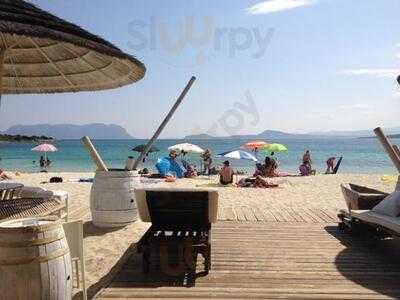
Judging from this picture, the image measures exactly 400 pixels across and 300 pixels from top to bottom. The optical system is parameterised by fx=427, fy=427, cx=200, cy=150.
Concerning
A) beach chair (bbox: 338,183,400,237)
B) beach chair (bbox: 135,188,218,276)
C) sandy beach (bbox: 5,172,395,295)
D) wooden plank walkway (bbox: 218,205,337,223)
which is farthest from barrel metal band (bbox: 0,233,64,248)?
wooden plank walkway (bbox: 218,205,337,223)

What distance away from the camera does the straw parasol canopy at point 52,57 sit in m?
4.23

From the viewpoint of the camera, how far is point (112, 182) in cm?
772

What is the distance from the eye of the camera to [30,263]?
330 cm

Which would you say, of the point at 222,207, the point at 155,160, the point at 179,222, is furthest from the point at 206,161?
the point at 155,160

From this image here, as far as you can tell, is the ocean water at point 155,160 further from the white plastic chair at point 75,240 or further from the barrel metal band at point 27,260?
the barrel metal band at point 27,260

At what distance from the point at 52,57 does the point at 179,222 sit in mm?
3288

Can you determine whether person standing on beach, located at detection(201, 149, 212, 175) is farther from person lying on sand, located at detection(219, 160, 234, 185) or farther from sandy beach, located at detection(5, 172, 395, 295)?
person lying on sand, located at detection(219, 160, 234, 185)

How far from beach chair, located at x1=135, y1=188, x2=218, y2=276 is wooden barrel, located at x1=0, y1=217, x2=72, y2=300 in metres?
1.76

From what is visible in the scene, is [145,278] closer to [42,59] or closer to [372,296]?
[372,296]

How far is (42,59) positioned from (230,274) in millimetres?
4525

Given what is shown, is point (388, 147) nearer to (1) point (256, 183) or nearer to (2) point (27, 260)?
(2) point (27, 260)

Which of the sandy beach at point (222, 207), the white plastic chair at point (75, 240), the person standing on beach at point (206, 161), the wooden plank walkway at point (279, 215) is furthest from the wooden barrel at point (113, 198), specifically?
the person standing on beach at point (206, 161)

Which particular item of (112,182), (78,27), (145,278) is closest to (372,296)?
(145,278)

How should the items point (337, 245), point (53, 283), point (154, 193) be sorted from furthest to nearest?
1. point (337, 245)
2. point (154, 193)
3. point (53, 283)
